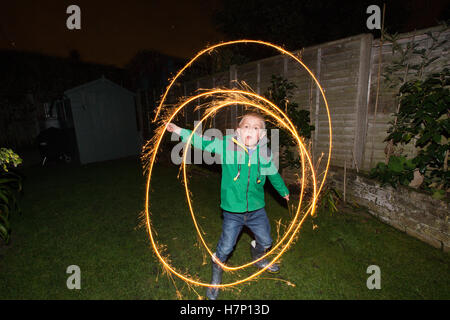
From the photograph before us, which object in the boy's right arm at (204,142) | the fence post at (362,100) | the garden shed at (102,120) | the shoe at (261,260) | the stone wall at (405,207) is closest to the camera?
the boy's right arm at (204,142)

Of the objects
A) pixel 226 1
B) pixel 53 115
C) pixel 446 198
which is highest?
pixel 226 1

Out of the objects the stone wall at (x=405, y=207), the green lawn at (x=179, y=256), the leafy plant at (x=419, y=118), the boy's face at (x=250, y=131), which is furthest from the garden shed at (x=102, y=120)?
the leafy plant at (x=419, y=118)

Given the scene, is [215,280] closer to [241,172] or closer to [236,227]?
[236,227]

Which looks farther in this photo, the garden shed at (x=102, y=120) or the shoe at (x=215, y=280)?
the garden shed at (x=102, y=120)

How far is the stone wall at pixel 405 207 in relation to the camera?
11.3ft

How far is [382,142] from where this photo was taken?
4527 millimetres

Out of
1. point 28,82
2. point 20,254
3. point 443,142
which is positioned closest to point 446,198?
point 443,142

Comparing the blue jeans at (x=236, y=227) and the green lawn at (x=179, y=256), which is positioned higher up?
the blue jeans at (x=236, y=227)

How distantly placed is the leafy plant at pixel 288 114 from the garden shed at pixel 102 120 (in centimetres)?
765

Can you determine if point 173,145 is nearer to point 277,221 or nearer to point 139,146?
point 139,146

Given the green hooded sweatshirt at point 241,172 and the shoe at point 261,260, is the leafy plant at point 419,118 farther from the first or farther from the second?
the green hooded sweatshirt at point 241,172

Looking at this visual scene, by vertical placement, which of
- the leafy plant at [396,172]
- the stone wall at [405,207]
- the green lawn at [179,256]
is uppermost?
the leafy plant at [396,172]

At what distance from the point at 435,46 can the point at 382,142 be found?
5.44 ft

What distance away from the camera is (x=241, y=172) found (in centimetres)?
278
